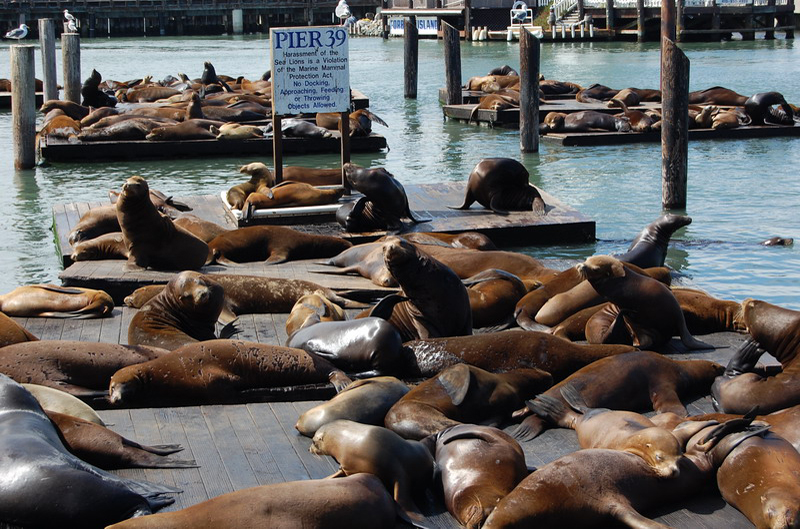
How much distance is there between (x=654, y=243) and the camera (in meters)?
7.31

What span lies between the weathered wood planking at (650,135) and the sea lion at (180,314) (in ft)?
38.2

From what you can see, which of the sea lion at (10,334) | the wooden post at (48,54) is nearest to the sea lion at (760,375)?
the sea lion at (10,334)

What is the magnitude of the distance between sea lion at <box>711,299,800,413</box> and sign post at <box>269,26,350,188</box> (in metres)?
5.53

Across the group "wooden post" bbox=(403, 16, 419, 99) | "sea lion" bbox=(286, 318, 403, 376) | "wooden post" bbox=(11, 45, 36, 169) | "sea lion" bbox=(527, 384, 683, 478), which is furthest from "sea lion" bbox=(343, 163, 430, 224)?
"wooden post" bbox=(403, 16, 419, 99)

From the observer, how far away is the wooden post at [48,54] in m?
18.3

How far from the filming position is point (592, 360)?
4844mm

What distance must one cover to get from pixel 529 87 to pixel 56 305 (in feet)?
32.3

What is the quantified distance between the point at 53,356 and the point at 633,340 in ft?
9.51

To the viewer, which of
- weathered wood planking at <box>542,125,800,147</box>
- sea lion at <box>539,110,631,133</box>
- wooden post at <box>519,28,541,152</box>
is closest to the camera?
wooden post at <box>519,28,541,152</box>

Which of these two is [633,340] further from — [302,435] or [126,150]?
[126,150]

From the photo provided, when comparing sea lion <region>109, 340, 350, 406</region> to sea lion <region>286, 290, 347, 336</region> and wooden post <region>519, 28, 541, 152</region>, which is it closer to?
sea lion <region>286, 290, 347, 336</region>

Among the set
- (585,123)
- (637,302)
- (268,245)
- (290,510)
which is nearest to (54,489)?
(290,510)

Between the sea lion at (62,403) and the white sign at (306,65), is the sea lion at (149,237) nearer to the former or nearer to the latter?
the white sign at (306,65)

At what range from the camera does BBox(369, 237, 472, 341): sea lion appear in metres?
5.38
